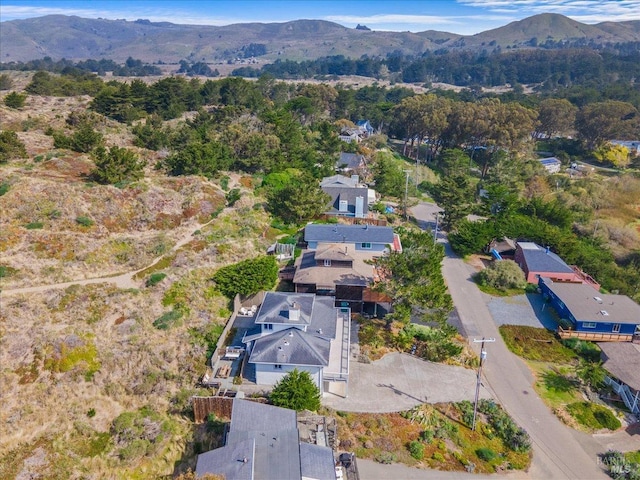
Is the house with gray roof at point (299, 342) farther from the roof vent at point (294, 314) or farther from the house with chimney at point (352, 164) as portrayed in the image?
the house with chimney at point (352, 164)

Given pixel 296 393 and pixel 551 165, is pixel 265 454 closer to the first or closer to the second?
pixel 296 393

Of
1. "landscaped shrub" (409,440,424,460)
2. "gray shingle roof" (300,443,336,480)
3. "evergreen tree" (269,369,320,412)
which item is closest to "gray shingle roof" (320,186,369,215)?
"evergreen tree" (269,369,320,412)

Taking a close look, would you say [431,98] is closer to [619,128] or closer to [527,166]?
[527,166]

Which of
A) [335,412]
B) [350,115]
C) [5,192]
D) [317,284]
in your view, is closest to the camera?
[335,412]

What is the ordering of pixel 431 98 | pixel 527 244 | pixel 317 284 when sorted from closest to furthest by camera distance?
pixel 317 284 < pixel 527 244 < pixel 431 98

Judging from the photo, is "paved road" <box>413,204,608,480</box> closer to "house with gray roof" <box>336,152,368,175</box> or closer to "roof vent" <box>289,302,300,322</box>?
"roof vent" <box>289,302,300,322</box>

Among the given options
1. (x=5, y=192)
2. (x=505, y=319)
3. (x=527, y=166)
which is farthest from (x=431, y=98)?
(x=5, y=192)
